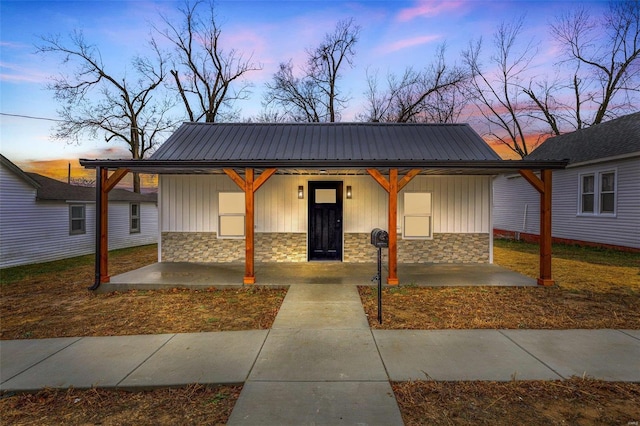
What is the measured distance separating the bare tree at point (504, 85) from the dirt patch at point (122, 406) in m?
24.9

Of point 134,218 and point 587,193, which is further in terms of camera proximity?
point 134,218

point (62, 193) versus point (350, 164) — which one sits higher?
point (350, 164)

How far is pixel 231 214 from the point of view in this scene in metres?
8.97

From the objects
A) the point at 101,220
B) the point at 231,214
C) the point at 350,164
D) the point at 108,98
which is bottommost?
the point at 101,220

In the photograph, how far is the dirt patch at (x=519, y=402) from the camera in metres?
2.43

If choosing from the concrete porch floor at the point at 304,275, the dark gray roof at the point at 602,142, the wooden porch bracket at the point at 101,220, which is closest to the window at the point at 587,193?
the dark gray roof at the point at 602,142

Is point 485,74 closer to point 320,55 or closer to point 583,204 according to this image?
point 320,55

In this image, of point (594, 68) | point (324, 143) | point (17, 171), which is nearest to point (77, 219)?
point (17, 171)

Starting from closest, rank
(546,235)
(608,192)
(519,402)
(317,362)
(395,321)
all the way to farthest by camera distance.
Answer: (519,402), (317,362), (395,321), (546,235), (608,192)

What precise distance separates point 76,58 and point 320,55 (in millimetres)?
15404

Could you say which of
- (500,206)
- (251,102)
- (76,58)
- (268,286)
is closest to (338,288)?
(268,286)

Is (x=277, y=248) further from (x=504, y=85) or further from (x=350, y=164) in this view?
(x=504, y=85)

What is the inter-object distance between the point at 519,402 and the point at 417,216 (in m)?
6.55

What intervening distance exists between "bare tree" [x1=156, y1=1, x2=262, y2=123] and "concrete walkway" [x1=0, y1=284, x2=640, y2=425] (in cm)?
2014
